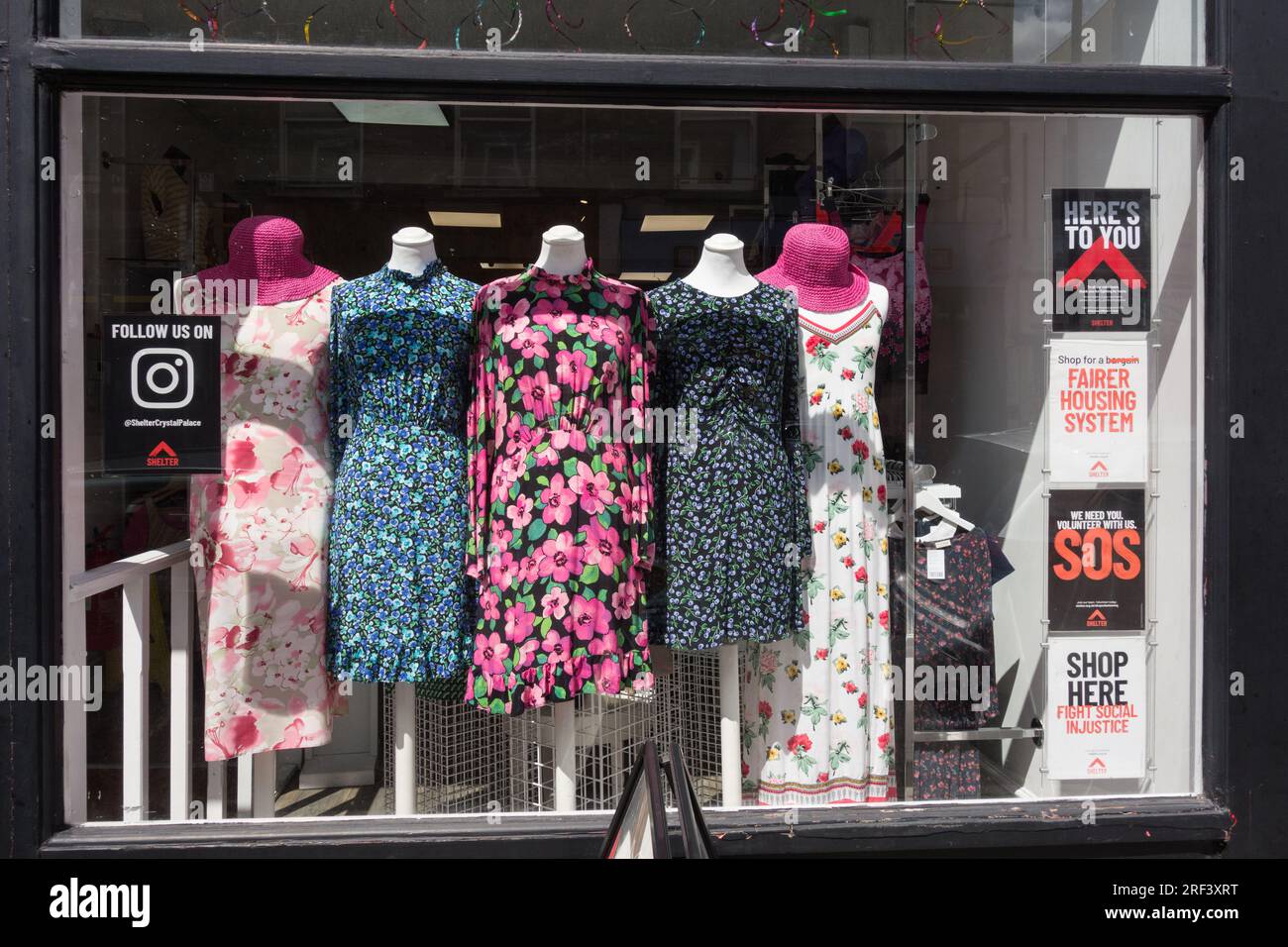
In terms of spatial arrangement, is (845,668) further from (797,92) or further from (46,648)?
(46,648)

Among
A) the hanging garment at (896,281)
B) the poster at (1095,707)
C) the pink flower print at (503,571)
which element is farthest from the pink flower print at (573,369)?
the poster at (1095,707)

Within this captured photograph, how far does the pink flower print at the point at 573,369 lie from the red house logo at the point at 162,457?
37.6 inches

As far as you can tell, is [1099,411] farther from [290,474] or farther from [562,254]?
[290,474]

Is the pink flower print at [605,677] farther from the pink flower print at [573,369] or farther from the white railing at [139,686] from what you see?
the white railing at [139,686]

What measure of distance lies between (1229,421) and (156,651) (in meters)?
2.87

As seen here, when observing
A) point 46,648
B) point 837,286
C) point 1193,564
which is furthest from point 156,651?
point 1193,564

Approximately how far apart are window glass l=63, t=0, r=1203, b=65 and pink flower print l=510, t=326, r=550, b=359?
73cm

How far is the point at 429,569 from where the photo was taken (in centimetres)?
229

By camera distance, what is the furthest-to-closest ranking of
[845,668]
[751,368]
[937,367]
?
[937,367]
[845,668]
[751,368]

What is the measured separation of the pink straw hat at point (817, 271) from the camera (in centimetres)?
249

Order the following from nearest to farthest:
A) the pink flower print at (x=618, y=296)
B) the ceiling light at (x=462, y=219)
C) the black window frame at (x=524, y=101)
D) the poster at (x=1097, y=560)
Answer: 1. the black window frame at (x=524, y=101)
2. the pink flower print at (x=618, y=296)
3. the ceiling light at (x=462, y=219)
4. the poster at (x=1097, y=560)

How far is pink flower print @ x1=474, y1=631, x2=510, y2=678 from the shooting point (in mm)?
2225

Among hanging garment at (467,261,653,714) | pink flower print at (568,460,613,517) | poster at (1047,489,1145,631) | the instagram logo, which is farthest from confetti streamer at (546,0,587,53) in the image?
poster at (1047,489,1145,631)

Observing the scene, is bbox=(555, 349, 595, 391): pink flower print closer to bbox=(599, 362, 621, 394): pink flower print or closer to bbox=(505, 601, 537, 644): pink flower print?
bbox=(599, 362, 621, 394): pink flower print
